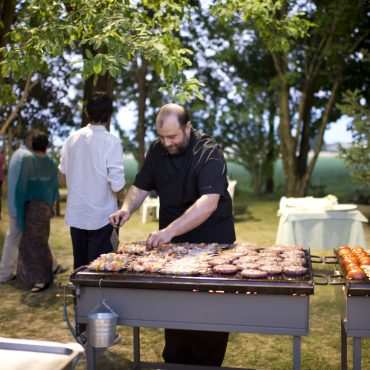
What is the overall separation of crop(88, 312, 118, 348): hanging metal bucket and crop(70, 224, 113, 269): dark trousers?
2.08 metres

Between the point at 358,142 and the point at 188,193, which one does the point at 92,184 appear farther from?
the point at 358,142

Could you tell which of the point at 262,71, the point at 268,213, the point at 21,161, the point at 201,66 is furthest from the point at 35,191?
the point at 201,66

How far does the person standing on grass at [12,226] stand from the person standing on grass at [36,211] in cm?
7

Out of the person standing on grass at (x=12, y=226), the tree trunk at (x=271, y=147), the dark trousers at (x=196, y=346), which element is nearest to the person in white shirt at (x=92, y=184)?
the dark trousers at (x=196, y=346)

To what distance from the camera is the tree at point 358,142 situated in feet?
40.5

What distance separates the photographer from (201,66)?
23000 millimetres

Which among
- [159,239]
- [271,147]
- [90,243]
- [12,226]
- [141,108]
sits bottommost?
[12,226]

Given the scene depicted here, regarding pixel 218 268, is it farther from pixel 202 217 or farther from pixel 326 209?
pixel 326 209

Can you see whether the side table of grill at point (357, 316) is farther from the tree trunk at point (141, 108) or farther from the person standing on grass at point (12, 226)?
the tree trunk at point (141, 108)

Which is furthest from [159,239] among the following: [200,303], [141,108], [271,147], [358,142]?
[271,147]

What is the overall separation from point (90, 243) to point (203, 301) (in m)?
2.24

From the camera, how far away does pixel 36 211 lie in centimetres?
688

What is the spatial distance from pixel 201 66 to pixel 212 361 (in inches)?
773

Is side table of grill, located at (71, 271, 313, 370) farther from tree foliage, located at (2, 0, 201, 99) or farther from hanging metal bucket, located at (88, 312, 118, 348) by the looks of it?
tree foliage, located at (2, 0, 201, 99)
